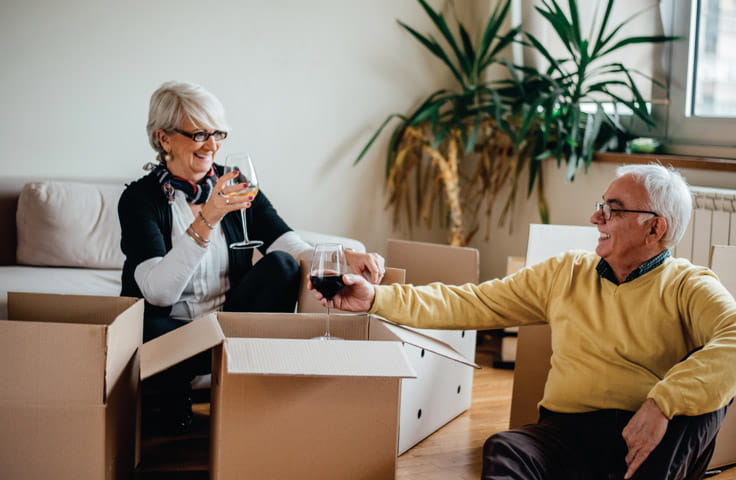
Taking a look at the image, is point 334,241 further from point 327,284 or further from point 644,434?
point 644,434

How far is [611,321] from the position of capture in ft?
6.00

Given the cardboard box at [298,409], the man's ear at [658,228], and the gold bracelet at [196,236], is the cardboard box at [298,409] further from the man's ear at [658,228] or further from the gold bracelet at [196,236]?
the man's ear at [658,228]

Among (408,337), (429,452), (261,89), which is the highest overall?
(261,89)

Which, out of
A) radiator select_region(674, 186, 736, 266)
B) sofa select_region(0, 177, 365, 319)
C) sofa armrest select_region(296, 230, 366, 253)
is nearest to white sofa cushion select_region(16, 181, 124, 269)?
sofa select_region(0, 177, 365, 319)

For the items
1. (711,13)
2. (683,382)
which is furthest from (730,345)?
(711,13)

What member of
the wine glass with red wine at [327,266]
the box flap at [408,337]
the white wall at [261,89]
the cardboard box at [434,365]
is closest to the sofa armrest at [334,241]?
the cardboard box at [434,365]

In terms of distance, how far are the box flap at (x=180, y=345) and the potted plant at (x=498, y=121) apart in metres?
2.03

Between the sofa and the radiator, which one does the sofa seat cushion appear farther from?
the radiator

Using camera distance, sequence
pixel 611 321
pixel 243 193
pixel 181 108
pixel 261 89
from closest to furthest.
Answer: pixel 611 321 < pixel 243 193 < pixel 181 108 < pixel 261 89

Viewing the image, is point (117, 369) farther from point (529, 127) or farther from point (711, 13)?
point (711, 13)

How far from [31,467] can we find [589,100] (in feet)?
9.55

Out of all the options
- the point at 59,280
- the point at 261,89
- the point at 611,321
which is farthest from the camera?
the point at 261,89

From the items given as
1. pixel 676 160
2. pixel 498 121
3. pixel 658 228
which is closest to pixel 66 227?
pixel 498 121

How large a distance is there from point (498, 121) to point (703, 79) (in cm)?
86
